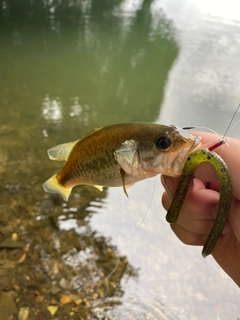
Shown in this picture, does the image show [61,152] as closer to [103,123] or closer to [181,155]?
[181,155]

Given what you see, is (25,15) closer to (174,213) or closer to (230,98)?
(230,98)

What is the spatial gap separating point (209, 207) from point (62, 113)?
5.20 metres

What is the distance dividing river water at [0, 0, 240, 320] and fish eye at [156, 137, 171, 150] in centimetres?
244

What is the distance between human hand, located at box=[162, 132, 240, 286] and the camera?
143 cm

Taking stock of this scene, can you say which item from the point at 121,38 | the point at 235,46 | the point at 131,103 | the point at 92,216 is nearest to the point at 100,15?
the point at 121,38

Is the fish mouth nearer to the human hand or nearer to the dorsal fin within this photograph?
the human hand

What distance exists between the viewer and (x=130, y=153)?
1404mm

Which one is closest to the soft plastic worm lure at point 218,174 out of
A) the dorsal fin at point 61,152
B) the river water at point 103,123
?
the dorsal fin at point 61,152

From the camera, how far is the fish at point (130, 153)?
135cm

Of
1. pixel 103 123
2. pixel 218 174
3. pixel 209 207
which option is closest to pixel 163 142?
pixel 218 174

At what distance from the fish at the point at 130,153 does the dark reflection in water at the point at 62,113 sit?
2212mm

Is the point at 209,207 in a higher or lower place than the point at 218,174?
lower

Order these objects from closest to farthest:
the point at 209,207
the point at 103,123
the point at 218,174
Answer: the point at 218,174 < the point at 209,207 < the point at 103,123

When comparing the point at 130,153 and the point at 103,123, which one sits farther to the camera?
the point at 103,123
